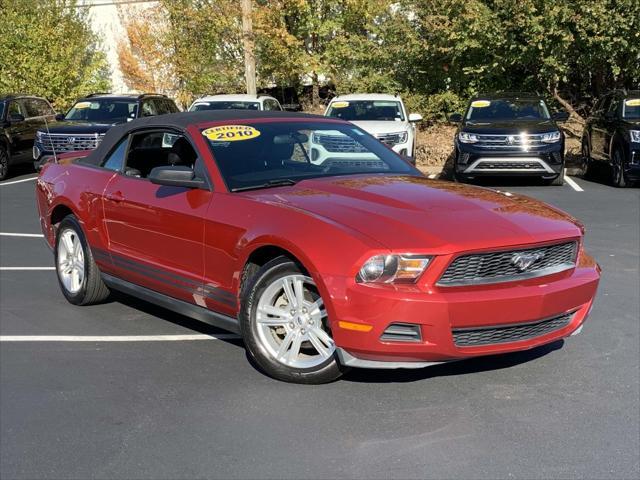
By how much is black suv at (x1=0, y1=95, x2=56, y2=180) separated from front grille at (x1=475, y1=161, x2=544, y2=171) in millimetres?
9281

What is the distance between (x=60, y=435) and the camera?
406 centimetres

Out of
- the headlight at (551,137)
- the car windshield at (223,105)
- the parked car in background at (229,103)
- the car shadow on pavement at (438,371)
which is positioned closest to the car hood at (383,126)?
the headlight at (551,137)

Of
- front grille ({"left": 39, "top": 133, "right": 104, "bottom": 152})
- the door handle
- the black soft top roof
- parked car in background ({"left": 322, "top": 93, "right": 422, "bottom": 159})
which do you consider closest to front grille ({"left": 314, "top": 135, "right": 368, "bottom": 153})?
the black soft top roof

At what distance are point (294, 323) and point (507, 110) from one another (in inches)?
478

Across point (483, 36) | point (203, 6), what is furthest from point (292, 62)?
point (483, 36)

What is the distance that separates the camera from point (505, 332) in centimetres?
428

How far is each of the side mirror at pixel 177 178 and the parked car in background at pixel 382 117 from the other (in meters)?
9.47

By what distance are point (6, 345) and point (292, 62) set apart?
19296 millimetres

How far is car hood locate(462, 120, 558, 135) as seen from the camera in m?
14.5

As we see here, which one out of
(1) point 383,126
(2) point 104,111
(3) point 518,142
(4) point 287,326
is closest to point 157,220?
(4) point 287,326

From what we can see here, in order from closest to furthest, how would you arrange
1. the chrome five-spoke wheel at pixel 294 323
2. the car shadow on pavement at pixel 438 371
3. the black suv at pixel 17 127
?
1. the chrome five-spoke wheel at pixel 294 323
2. the car shadow on pavement at pixel 438 371
3. the black suv at pixel 17 127

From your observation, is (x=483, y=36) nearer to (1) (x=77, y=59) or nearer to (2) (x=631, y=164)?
(2) (x=631, y=164)

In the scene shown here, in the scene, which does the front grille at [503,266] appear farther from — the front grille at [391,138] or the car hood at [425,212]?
the front grille at [391,138]

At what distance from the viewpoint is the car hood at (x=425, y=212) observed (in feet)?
13.7
